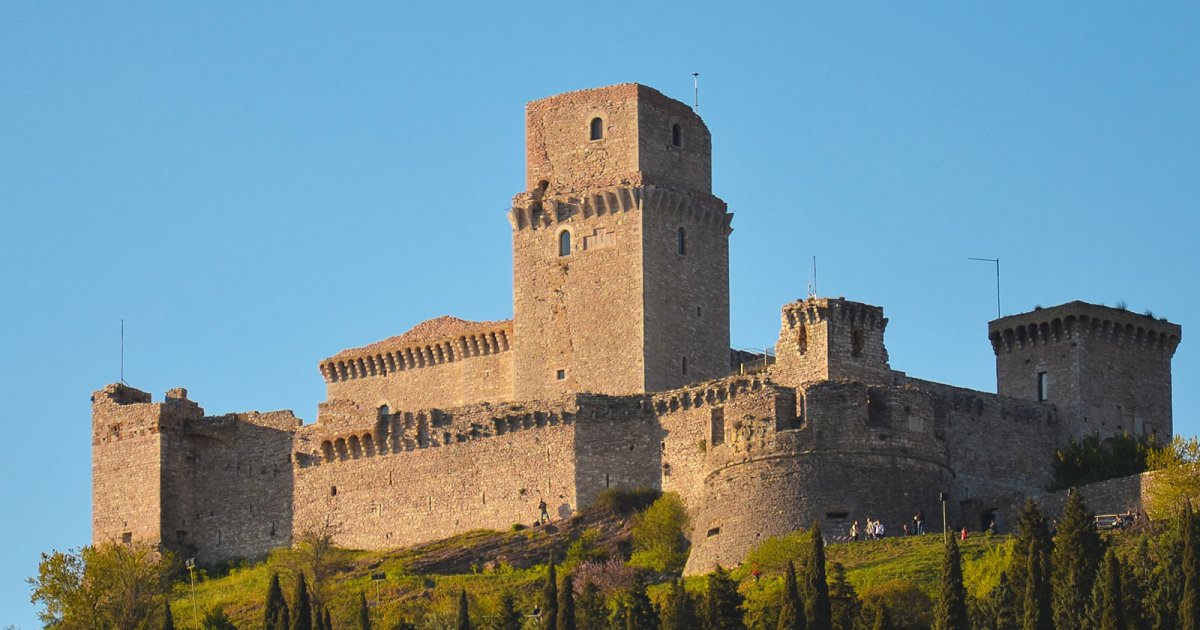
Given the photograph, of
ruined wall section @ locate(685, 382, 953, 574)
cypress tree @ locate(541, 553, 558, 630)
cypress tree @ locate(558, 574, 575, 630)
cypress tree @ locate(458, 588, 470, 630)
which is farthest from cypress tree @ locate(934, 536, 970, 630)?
cypress tree @ locate(458, 588, 470, 630)

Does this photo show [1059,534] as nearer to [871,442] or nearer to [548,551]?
[871,442]

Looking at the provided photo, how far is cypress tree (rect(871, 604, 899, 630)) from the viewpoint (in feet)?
269

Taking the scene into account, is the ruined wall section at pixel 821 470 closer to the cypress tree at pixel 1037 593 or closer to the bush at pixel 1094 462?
the bush at pixel 1094 462

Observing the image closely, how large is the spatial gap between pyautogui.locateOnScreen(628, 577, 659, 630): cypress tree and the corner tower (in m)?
15.7

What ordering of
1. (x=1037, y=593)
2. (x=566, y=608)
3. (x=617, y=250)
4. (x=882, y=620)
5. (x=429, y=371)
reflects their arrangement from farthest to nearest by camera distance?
(x=429, y=371) → (x=617, y=250) → (x=566, y=608) → (x=882, y=620) → (x=1037, y=593)

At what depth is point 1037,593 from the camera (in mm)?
81625

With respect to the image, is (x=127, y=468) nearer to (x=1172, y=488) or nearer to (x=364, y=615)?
(x=364, y=615)

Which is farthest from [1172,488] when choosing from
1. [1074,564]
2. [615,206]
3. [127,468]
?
[127,468]

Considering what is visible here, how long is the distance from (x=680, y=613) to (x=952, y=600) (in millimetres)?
7062

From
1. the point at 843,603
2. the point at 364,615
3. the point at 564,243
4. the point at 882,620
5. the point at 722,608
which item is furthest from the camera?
the point at 564,243

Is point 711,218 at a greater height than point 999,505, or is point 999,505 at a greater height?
point 711,218

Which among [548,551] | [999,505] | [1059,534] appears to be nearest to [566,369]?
[548,551]

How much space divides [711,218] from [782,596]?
72.6 feet

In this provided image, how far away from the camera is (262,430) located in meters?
106
